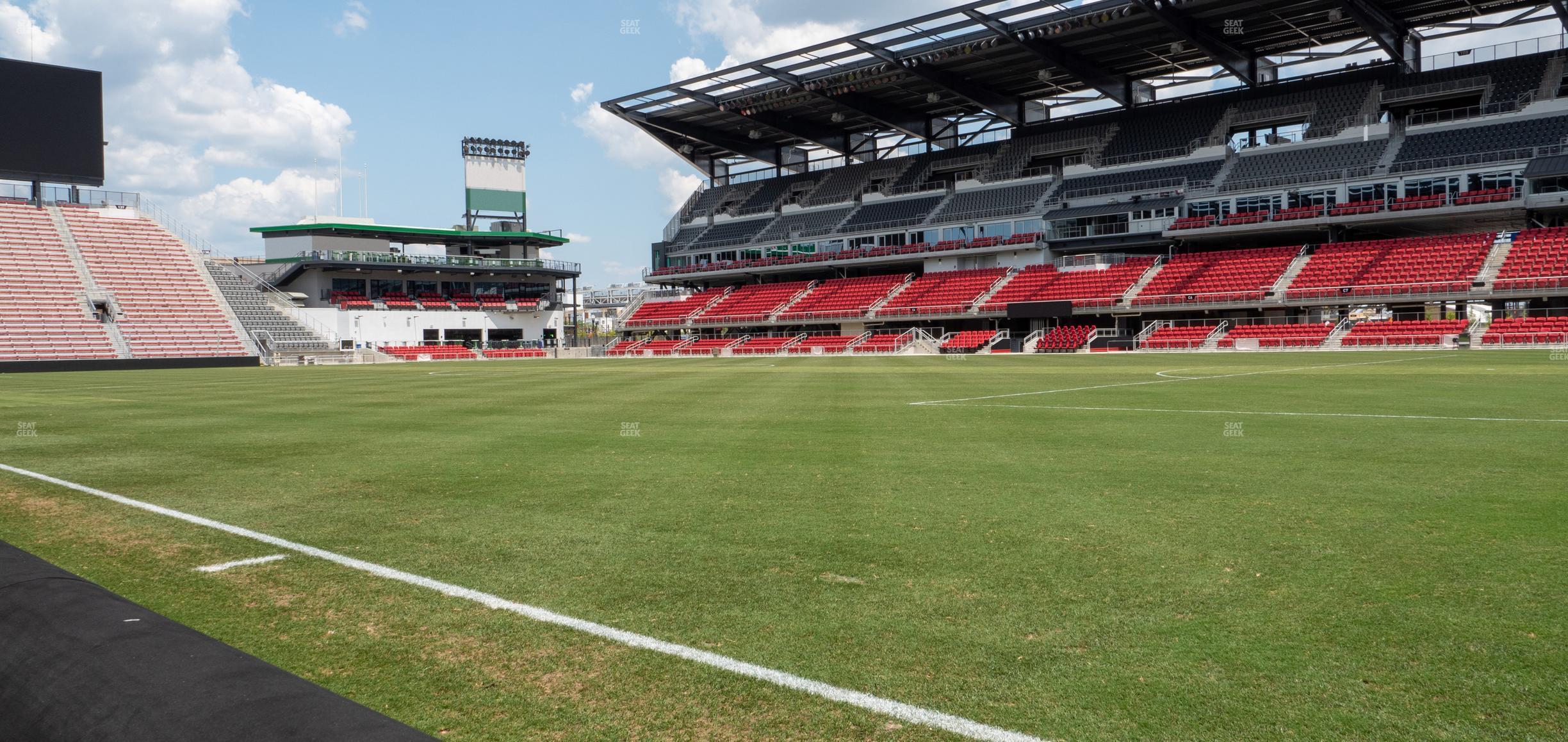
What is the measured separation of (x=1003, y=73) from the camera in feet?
218

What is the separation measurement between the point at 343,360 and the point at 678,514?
67.3 m

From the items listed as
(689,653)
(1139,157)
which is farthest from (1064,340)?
(689,653)

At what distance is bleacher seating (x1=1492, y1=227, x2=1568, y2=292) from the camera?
4353 cm

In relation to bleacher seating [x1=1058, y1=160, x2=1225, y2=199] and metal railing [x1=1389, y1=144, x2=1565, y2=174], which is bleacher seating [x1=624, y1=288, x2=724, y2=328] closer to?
bleacher seating [x1=1058, y1=160, x2=1225, y2=199]

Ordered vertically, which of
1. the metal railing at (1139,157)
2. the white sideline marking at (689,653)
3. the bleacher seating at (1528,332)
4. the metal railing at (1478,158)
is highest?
the metal railing at (1139,157)

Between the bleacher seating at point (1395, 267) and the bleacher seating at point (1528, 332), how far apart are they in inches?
162

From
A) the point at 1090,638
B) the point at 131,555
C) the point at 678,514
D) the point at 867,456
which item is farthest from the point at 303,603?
the point at 867,456

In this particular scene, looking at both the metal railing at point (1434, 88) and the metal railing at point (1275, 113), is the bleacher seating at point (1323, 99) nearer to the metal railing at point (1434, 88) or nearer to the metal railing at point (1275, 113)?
the metal railing at point (1275, 113)

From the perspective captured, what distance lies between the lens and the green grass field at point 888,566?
Result: 3539mm

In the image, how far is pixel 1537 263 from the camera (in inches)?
1779

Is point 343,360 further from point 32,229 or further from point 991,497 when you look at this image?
point 991,497

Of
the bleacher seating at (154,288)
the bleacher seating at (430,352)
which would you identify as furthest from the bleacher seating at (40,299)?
the bleacher seating at (430,352)

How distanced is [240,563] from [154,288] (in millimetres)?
67038

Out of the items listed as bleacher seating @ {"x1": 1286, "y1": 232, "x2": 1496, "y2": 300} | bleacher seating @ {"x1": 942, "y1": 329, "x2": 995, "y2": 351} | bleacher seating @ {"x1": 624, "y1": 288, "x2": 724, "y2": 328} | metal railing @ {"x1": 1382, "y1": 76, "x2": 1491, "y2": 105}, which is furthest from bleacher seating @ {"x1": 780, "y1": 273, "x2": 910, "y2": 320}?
metal railing @ {"x1": 1382, "y1": 76, "x2": 1491, "y2": 105}
